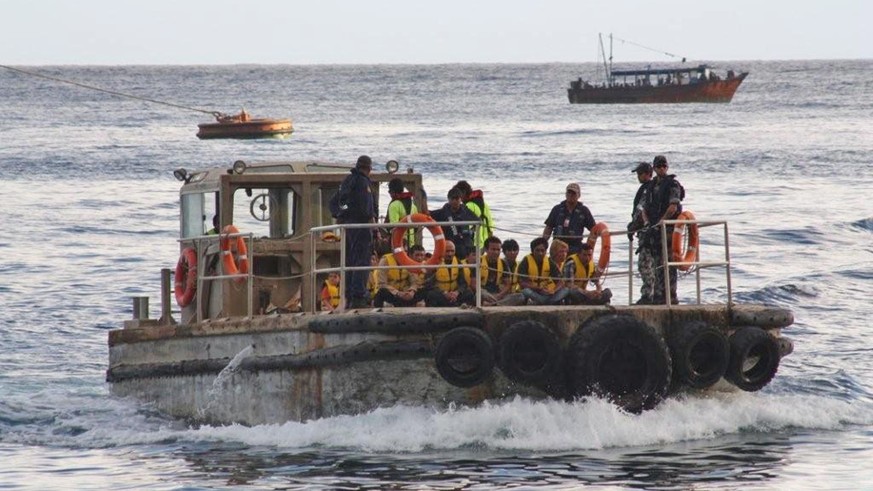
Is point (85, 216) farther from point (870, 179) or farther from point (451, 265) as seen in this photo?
point (451, 265)

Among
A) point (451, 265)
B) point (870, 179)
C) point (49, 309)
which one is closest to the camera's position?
point (451, 265)

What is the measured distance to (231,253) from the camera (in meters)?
16.7

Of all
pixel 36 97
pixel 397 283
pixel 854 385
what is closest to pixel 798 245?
pixel 854 385

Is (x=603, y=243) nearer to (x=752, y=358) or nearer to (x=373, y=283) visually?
(x=752, y=358)

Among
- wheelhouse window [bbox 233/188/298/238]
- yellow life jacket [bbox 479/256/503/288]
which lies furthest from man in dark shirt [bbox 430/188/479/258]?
wheelhouse window [bbox 233/188/298/238]

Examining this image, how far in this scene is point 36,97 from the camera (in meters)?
128

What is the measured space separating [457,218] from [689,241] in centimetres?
226

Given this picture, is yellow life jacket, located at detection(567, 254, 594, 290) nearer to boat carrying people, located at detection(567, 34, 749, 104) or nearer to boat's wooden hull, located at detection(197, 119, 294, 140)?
boat's wooden hull, located at detection(197, 119, 294, 140)

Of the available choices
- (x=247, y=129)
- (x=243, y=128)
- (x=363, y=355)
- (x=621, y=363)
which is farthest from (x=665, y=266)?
(x=247, y=129)

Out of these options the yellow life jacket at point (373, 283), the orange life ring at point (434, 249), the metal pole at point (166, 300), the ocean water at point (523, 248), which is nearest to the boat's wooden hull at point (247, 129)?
the ocean water at point (523, 248)

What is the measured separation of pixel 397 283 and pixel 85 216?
89.9 ft

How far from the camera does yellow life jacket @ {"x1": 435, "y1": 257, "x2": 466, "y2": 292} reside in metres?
15.8

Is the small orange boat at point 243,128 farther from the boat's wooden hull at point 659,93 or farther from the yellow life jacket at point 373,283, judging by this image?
the yellow life jacket at point 373,283

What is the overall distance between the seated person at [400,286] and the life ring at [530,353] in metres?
1.22
